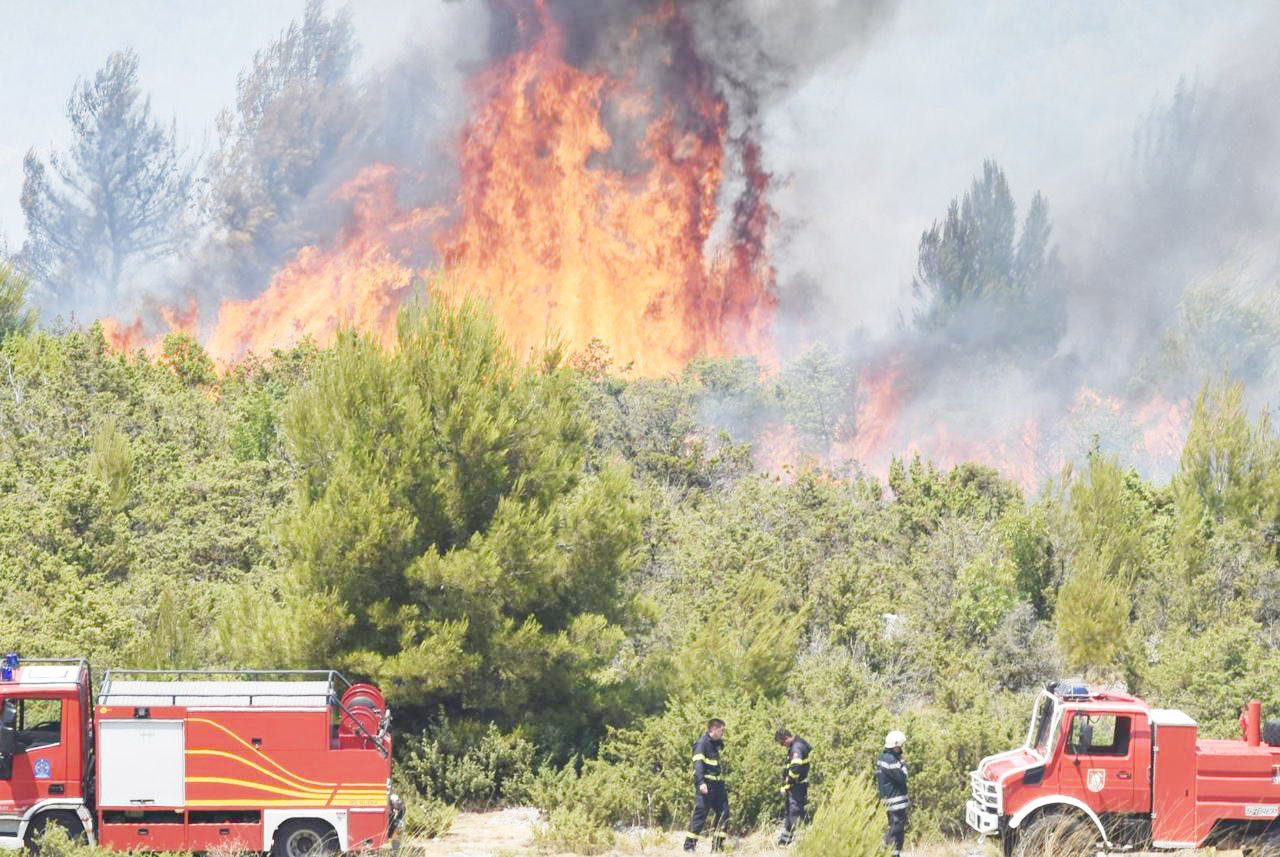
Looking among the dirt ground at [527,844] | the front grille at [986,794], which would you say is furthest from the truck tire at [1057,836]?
the dirt ground at [527,844]

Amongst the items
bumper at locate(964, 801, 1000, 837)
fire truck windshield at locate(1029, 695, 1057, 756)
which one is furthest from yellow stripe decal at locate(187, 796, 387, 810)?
A: fire truck windshield at locate(1029, 695, 1057, 756)

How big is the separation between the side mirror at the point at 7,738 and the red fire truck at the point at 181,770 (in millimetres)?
15

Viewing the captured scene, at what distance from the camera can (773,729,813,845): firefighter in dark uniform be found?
15.8 metres

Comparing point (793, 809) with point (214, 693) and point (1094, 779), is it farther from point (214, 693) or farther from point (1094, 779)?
point (214, 693)

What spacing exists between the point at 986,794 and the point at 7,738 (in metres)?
10.6

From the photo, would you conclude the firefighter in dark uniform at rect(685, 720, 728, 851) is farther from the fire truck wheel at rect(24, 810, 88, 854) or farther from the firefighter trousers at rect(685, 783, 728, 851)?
the fire truck wheel at rect(24, 810, 88, 854)

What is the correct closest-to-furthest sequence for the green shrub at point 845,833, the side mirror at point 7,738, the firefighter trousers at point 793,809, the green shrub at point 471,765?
the green shrub at point 845,833, the side mirror at point 7,738, the firefighter trousers at point 793,809, the green shrub at point 471,765

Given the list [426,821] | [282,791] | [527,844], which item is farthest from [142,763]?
[527,844]

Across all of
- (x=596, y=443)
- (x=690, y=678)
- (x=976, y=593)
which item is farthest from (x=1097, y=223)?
(x=690, y=678)

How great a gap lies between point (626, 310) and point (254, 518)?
1737 inches

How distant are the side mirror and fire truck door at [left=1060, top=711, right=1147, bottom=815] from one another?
11.3 meters

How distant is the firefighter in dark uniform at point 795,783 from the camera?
51.8 ft

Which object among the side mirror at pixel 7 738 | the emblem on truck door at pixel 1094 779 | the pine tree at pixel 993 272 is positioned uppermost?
the pine tree at pixel 993 272

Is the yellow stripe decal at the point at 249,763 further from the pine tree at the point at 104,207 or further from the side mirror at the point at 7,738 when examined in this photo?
the pine tree at the point at 104,207
